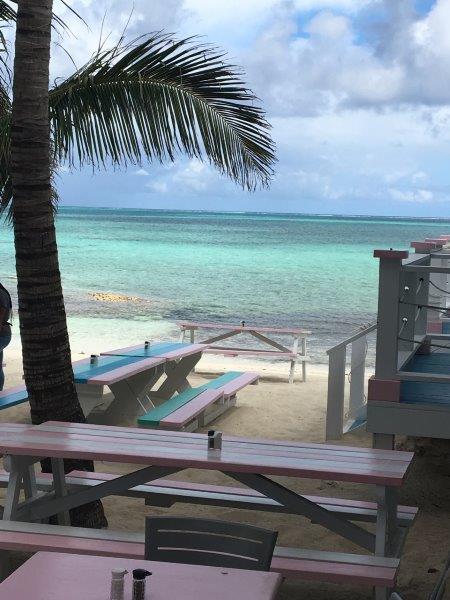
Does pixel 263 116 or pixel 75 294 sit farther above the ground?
pixel 263 116

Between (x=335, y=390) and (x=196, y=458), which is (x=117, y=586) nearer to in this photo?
(x=196, y=458)

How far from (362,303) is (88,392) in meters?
26.4

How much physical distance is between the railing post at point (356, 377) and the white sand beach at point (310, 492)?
1.06ft

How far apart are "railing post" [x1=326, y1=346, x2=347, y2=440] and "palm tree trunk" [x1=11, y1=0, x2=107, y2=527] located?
253cm

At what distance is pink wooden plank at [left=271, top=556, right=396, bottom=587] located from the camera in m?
3.83

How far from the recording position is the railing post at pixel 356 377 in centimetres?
802

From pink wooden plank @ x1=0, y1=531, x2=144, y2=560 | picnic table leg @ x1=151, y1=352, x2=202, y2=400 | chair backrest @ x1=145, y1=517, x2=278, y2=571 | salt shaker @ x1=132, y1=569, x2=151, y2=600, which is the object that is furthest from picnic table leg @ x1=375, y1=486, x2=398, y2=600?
picnic table leg @ x1=151, y1=352, x2=202, y2=400

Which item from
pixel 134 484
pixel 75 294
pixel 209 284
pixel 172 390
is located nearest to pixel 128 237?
pixel 209 284

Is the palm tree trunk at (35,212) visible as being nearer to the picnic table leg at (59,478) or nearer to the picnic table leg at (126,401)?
the picnic table leg at (59,478)

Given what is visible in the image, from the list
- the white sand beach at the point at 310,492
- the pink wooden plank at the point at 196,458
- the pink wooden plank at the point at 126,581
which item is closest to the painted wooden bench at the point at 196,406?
the white sand beach at the point at 310,492

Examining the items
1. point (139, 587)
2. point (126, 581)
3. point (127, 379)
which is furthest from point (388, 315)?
point (127, 379)

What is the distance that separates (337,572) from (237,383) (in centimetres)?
595

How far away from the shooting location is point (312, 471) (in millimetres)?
4062

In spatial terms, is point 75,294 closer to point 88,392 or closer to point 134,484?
point 88,392
